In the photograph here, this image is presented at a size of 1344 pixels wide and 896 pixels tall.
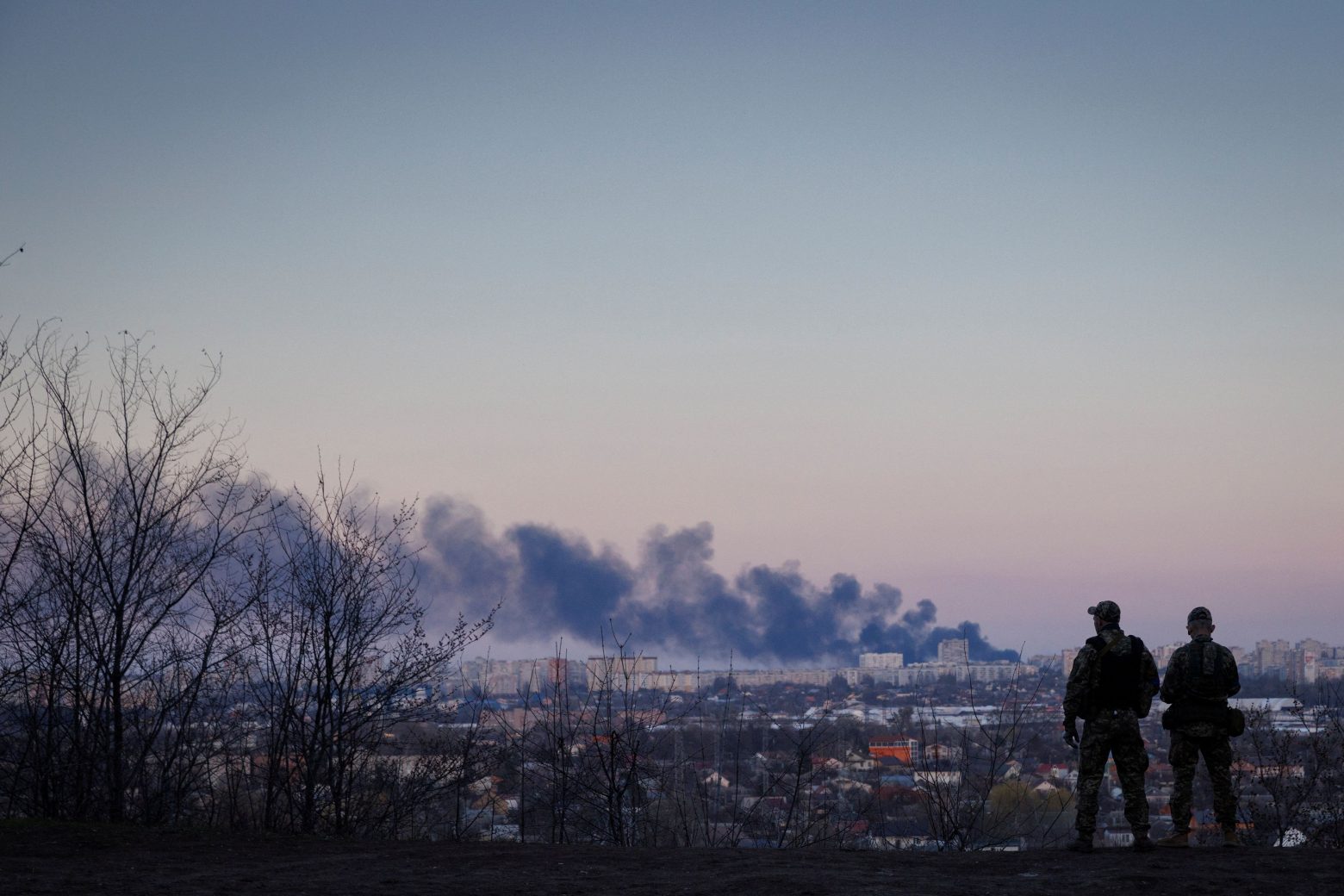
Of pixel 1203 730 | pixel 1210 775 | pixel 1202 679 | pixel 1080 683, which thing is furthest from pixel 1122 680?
pixel 1210 775

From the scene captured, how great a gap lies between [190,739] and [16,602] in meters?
2.46

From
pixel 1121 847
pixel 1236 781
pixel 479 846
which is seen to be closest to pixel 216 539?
pixel 479 846

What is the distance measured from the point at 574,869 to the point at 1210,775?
5.52 m

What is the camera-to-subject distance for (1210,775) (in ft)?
32.3

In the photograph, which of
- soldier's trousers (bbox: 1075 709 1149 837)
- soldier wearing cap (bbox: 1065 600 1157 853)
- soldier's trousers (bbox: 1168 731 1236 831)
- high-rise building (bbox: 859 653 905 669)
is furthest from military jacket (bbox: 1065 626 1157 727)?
high-rise building (bbox: 859 653 905 669)

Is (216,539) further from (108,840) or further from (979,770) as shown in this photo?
(979,770)

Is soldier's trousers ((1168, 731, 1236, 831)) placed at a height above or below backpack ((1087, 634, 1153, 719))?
below

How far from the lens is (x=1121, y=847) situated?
32.5ft

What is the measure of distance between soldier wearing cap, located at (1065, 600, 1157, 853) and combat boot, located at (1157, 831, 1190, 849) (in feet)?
0.78

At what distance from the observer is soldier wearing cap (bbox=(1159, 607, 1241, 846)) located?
9.77 m

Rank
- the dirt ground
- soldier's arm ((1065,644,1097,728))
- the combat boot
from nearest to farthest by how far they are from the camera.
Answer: the dirt ground → the combat boot → soldier's arm ((1065,644,1097,728))

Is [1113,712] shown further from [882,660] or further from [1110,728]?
[882,660]

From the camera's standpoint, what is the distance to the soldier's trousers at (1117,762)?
9.77 m

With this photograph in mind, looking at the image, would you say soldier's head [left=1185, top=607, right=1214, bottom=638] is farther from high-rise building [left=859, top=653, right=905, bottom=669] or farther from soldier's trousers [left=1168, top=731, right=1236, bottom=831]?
high-rise building [left=859, top=653, right=905, bottom=669]
